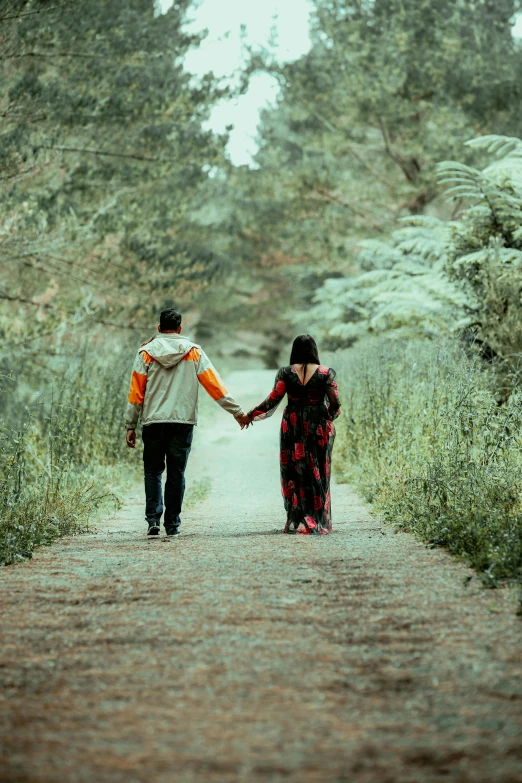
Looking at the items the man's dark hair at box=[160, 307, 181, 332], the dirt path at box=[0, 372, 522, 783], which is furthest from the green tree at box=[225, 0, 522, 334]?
the dirt path at box=[0, 372, 522, 783]

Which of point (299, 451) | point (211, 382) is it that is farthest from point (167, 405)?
point (299, 451)

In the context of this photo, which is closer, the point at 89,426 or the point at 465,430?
the point at 465,430

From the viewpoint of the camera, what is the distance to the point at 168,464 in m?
8.57

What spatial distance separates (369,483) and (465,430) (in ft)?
7.22

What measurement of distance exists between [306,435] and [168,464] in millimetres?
1246

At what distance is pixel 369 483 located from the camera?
36.2 ft

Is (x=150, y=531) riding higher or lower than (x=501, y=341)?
lower

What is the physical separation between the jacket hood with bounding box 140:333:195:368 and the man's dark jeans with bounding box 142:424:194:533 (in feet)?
1.86

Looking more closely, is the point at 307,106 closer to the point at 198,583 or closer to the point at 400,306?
the point at 400,306

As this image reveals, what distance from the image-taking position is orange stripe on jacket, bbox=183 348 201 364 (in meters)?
8.55

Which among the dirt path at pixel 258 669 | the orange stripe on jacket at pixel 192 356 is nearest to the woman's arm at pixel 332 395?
the orange stripe on jacket at pixel 192 356

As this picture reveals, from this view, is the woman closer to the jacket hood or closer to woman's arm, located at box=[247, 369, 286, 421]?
woman's arm, located at box=[247, 369, 286, 421]

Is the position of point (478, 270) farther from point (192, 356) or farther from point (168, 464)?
point (168, 464)

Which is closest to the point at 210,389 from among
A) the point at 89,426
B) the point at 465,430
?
the point at 465,430
